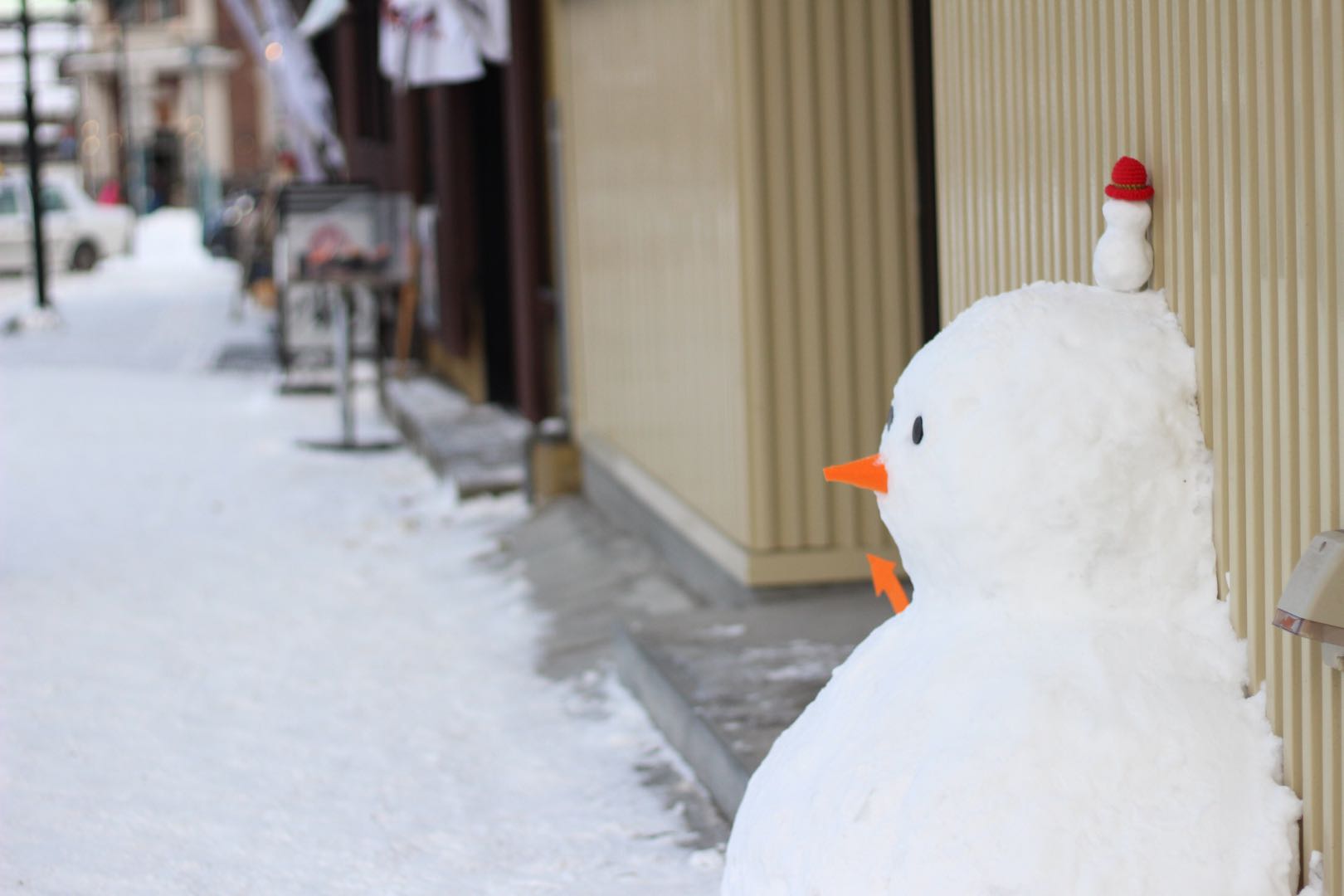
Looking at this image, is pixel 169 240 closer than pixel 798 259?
No

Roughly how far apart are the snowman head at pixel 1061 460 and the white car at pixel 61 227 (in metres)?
28.2

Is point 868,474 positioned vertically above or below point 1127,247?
below

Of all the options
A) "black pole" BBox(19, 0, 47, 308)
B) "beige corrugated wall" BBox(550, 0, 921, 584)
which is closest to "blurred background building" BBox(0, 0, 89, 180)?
"black pole" BBox(19, 0, 47, 308)

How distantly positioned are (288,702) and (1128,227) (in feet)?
12.9

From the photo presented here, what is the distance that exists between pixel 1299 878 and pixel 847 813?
733 mm

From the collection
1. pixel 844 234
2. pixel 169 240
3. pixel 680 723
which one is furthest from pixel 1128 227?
pixel 169 240

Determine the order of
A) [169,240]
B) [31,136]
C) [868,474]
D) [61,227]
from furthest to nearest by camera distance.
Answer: [169,240]
[61,227]
[31,136]
[868,474]

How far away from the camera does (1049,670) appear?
3.19 m

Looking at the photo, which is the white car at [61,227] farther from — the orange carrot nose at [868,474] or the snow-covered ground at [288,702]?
the orange carrot nose at [868,474]

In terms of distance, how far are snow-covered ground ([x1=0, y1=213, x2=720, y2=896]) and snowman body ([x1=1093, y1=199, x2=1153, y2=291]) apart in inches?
74.7

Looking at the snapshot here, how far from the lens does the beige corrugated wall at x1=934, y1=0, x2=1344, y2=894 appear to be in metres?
3.00

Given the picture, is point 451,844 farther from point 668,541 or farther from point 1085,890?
point 668,541

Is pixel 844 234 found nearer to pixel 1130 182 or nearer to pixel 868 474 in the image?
pixel 1130 182

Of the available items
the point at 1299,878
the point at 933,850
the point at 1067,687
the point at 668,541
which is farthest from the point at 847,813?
the point at 668,541
